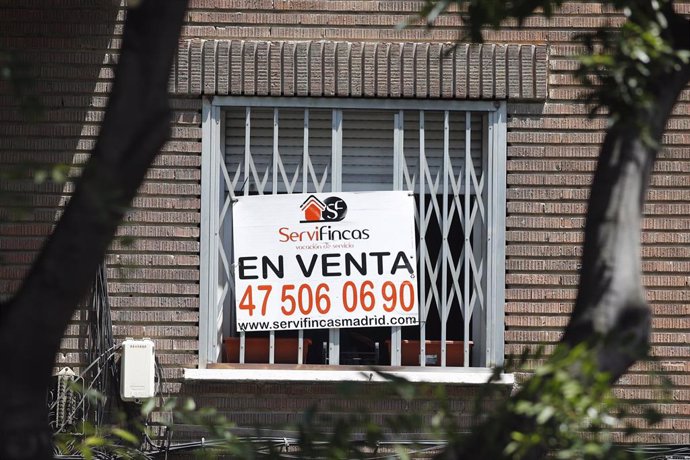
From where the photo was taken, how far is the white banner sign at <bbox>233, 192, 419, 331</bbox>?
25.4 feet

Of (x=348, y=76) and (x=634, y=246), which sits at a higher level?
(x=348, y=76)

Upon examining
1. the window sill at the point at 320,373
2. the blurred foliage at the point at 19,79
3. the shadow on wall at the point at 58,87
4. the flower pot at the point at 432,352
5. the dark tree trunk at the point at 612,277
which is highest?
the shadow on wall at the point at 58,87

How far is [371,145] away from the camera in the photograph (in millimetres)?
7871

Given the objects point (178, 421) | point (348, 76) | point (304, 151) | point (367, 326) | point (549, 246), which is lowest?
point (178, 421)

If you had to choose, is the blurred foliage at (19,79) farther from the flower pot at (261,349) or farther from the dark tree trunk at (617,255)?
the flower pot at (261,349)

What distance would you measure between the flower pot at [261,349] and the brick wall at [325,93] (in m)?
0.29

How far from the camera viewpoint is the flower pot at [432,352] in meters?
7.78

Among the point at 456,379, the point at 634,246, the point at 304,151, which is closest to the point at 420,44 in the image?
the point at 304,151

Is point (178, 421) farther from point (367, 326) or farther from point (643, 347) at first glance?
point (643, 347)

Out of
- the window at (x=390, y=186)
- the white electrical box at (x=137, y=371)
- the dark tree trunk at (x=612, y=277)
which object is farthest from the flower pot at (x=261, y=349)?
the dark tree trunk at (x=612, y=277)

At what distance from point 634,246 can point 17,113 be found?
17.9 ft

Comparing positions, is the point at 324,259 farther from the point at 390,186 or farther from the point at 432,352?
the point at 432,352

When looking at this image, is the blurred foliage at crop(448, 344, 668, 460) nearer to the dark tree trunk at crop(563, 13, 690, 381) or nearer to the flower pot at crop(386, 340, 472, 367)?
the dark tree trunk at crop(563, 13, 690, 381)

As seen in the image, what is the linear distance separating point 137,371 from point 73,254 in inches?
181
